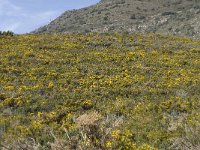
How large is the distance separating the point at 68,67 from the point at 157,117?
8547 mm

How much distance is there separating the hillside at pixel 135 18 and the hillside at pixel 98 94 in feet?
76.3

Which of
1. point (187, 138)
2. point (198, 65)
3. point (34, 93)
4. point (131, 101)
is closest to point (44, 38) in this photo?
point (198, 65)

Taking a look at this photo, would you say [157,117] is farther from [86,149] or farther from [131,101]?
[86,149]

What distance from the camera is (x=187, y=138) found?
10445 millimetres

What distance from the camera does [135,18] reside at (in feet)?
208

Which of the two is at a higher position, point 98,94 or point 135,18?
point 135,18

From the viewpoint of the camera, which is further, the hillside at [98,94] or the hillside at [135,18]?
the hillside at [135,18]

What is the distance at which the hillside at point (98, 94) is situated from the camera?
10.6m

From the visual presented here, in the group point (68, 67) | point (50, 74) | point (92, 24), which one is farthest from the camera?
point (92, 24)

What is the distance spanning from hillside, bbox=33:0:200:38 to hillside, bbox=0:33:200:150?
76.3 feet

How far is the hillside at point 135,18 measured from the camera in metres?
54.2

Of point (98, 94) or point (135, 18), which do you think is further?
point (135, 18)

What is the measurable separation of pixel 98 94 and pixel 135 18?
158 feet

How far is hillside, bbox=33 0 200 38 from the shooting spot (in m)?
54.2
